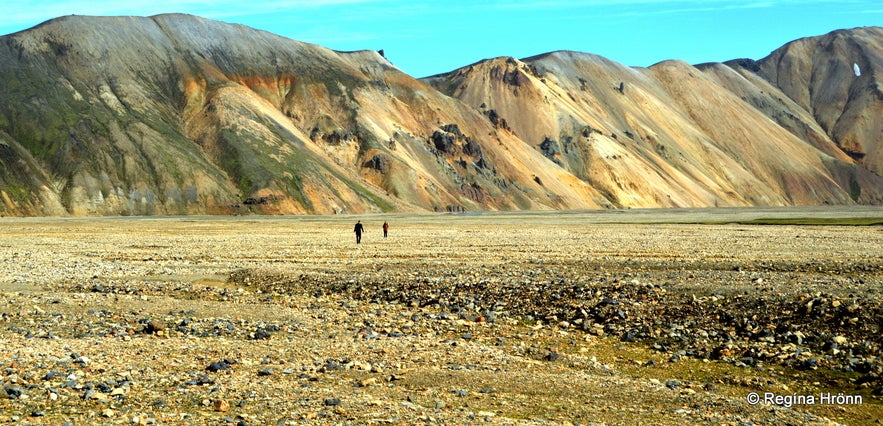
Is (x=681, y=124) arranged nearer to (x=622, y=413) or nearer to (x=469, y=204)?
(x=469, y=204)

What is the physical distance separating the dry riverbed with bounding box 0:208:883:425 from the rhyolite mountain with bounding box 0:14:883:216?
84.8 meters

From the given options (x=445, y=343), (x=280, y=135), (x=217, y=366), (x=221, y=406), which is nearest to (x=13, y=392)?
(x=221, y=406)

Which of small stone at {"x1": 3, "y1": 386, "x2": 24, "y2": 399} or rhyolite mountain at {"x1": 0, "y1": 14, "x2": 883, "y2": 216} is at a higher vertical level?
rhyolite mountain at {"x1": 0, "y1": 14, "x2": 883, "y2": 216}

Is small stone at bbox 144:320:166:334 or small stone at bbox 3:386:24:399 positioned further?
small stone at bbox 144:320:166:334

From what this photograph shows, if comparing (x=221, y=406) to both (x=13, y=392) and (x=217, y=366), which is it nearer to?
(x=217, y=366)

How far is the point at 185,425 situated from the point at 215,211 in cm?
10328

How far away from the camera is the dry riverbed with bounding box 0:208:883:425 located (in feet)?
39.7

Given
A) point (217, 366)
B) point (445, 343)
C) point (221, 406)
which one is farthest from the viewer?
point (445, 343)

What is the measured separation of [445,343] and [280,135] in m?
115

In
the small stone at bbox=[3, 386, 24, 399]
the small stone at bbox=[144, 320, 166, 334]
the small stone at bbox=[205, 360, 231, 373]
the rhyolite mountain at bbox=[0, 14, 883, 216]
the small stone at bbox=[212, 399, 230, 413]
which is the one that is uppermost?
the rhyolite mountain at bbox=[0, 14, 883, 216]

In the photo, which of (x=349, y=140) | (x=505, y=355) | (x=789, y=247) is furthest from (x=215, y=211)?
(x=505, y=355)

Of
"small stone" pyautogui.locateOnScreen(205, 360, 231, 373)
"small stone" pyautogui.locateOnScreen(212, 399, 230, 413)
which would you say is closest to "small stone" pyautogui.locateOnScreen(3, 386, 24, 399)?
"small stone" pyautogui.locateOnScreen(212, 399, 230, 413)

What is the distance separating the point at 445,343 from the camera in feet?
55.4

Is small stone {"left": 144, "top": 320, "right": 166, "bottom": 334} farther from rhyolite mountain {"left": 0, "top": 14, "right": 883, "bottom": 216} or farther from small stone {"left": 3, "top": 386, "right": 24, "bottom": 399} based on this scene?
rhyolite mountain {"left": 0, "top": 14, "right": 883, "bottom": 216}
